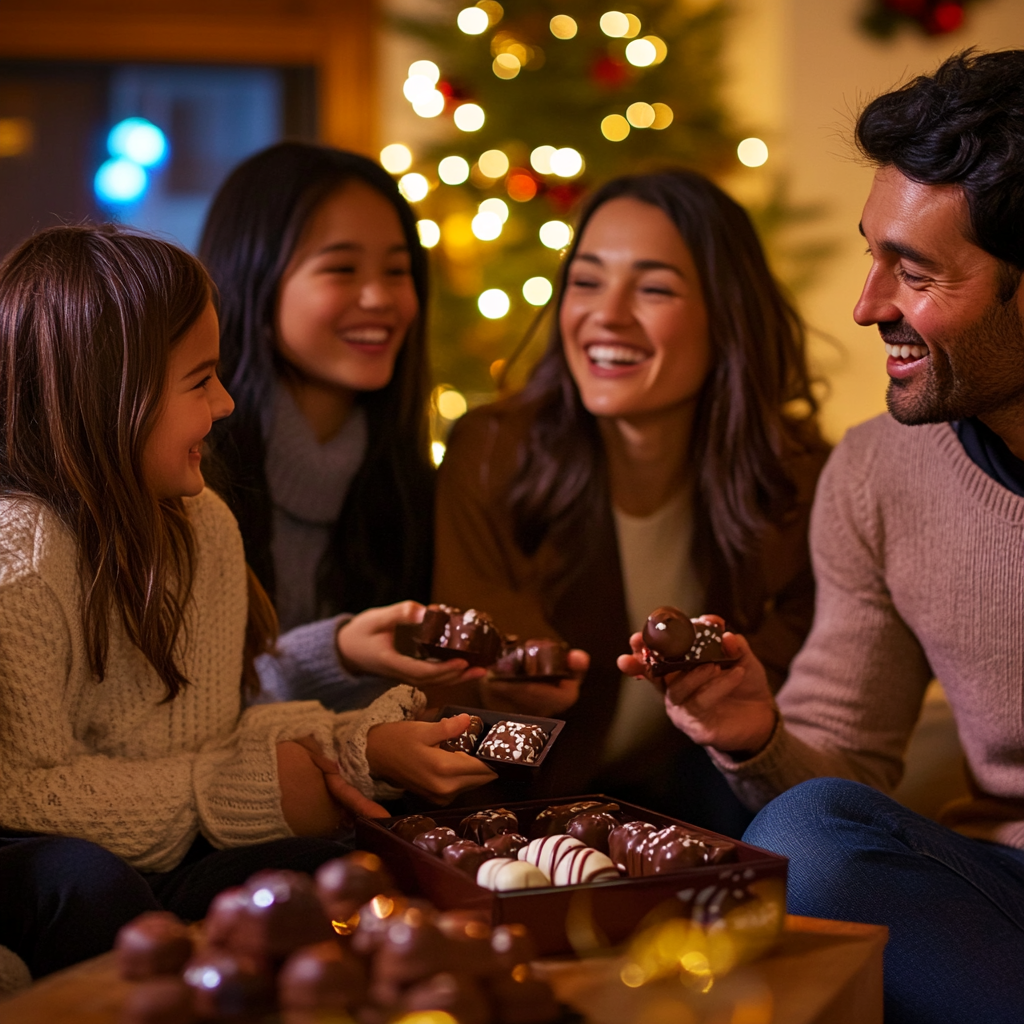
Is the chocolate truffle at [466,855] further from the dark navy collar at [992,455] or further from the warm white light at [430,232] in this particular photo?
the warm white light at [430,232]

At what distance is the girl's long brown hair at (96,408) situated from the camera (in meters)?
1.23

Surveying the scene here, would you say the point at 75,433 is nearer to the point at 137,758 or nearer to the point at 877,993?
the point at 137,758

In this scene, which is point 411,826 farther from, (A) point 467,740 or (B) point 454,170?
(B) point 454,170

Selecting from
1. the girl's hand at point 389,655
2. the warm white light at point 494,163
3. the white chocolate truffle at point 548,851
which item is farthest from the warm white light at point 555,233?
the white chocolate truffle at point 548,851

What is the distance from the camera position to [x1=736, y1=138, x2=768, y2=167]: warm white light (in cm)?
365

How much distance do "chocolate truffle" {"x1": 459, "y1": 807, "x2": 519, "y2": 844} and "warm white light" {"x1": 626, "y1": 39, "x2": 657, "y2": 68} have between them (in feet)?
9.84

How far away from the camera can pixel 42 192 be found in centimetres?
404

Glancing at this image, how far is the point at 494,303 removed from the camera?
358 centimetres

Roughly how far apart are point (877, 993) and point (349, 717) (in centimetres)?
67

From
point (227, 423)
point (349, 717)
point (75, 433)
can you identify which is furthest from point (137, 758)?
point (227, 423)

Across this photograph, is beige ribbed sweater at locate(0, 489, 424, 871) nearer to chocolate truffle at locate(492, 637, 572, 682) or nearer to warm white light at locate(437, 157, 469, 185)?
chocolate truffle at locate(492, 637, 572, 682)

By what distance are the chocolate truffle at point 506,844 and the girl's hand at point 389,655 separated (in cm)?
48

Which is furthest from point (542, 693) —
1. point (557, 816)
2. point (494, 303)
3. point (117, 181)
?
point (117, 181)

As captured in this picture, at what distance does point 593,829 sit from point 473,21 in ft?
10.2
